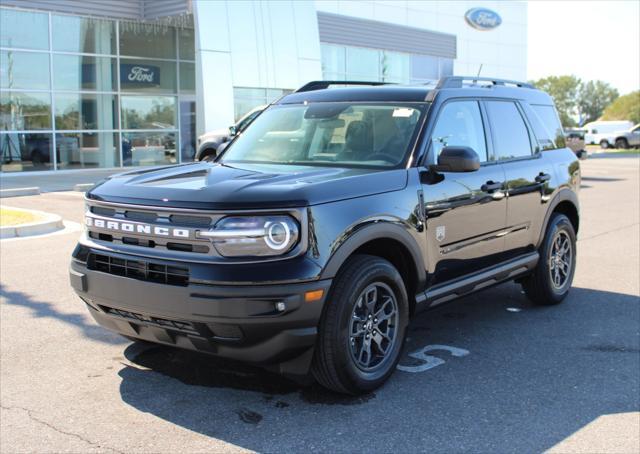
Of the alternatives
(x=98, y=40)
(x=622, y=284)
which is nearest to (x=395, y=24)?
(x=98, y=40)

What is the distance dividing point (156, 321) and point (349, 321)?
1.09 meters

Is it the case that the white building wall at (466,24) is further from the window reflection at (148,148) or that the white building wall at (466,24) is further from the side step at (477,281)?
the side step at (477,281)

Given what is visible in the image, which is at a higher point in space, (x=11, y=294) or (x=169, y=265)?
(x=169, y=265)

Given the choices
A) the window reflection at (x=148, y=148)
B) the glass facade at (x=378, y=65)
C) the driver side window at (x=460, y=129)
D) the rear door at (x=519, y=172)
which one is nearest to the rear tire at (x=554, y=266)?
the rear door at (x=519, y=172)

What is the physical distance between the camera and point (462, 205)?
5.12 meters

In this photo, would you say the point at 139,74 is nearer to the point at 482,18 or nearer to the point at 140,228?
the point at 482,18

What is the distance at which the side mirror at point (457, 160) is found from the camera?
4734 mm

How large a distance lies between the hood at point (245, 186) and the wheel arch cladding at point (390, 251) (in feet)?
0.80

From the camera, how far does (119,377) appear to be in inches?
184

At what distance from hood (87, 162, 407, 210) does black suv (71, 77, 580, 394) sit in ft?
0.04

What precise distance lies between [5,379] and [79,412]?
0.84 metres

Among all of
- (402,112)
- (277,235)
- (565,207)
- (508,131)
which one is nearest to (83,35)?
(565,207)

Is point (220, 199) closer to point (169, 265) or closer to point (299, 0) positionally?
point (169, 265)

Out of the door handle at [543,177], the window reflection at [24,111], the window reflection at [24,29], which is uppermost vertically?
the window reflection at [24,29]
